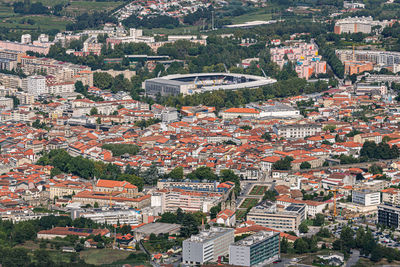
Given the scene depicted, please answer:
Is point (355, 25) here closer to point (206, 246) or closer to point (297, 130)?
point (297, 130)

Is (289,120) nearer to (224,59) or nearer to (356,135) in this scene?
(356,135)

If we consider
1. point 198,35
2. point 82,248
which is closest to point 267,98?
point 198,35

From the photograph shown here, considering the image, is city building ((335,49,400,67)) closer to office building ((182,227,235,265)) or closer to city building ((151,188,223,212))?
city building ((151,188,223,212))

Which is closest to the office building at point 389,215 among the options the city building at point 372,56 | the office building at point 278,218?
the office building at point 278,218

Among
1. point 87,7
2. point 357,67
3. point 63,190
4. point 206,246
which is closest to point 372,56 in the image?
point 357,67

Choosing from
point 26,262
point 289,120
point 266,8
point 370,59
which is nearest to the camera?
point 26,262

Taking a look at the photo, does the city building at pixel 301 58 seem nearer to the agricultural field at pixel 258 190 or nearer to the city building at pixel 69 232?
the agricultural field at pixel 258 190
